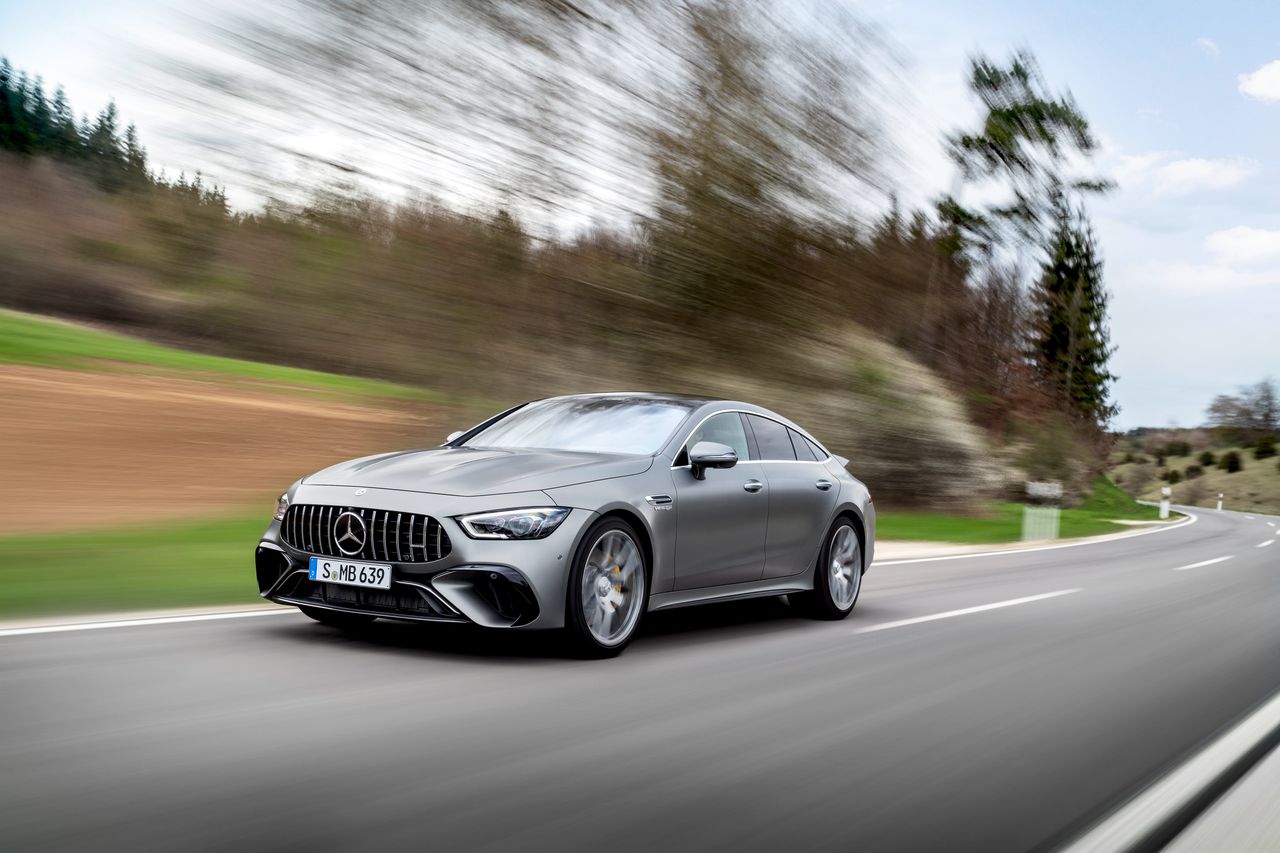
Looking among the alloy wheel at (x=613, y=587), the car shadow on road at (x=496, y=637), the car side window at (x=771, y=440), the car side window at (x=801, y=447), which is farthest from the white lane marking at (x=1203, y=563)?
the alloy wheel at (x=613, y=587)

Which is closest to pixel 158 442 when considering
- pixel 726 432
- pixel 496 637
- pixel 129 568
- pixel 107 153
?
pixel 107 153

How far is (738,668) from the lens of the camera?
22.1 feet

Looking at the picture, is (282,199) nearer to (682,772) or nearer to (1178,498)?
(682,772)

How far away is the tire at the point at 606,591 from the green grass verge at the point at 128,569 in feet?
10.4

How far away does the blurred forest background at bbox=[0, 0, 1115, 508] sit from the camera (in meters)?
14.8

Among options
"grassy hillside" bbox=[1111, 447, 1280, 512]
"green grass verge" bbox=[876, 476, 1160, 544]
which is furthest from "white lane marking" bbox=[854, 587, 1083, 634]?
"grassy hillside" bbox=[1111, 447, 1280, 512]

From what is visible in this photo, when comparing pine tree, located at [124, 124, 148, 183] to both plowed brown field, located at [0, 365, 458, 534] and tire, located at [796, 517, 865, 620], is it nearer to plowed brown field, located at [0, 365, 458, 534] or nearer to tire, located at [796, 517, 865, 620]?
plowed brown field, located at [0, 365, 458, 534]

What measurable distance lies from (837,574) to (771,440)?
111cm

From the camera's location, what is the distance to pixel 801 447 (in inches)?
351

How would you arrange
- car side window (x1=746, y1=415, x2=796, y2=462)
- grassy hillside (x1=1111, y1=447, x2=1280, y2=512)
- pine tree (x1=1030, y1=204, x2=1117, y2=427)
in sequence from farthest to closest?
grassy hillside (x1=1111, y1=447, x2=1280, y2=512)
pine tree (x1=1030, y1=204, x2=1117, y2=427)
car side window (x1=746, y1=415, x2=796, y2=462)

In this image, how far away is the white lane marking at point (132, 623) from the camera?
21.9 feet

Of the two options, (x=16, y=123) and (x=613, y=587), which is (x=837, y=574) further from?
(x=16, y=123)

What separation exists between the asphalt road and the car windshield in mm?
1158

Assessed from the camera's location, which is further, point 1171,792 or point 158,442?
point 158,442
